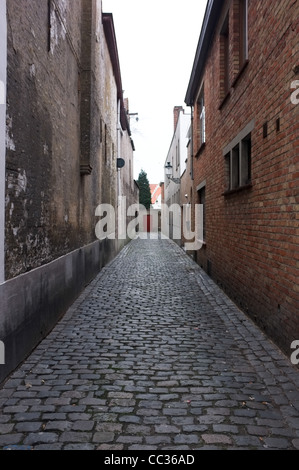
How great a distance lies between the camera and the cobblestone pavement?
3010 mm

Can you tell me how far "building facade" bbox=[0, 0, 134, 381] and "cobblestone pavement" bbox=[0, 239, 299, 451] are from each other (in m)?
Result: 0.51

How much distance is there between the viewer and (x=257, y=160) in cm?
610

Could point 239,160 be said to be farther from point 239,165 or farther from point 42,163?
point 42,163

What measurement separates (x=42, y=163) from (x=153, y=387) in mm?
3215

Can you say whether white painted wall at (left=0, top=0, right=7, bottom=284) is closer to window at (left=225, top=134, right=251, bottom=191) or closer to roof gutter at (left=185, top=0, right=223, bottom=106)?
window at (left=225, top=134, right=251, bottom=191)

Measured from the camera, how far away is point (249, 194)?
659cm

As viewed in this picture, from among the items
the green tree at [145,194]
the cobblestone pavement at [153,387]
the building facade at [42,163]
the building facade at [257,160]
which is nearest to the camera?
the cobblestone pavement at [153,387]

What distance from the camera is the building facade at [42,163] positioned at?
13.9ft

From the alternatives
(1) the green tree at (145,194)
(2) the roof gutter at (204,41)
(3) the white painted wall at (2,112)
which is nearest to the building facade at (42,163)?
(3) the white painted wall at (2,112)

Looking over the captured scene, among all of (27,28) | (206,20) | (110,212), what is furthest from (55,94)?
(110,212)

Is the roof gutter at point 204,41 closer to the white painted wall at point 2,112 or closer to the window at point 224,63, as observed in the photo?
the window at point 224,63

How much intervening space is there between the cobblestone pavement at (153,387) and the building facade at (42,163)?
514 millimetres

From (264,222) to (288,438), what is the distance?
3.19 m

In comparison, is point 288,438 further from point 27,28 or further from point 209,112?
point 209,112
